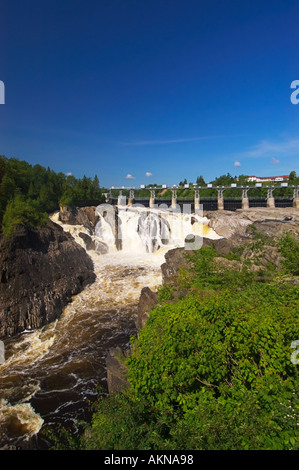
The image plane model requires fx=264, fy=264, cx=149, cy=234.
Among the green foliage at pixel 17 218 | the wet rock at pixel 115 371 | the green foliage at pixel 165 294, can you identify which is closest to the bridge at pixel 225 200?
the green foliage at pixel 17 218

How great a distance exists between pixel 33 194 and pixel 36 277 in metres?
24.6

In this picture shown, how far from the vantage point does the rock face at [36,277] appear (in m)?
21.2

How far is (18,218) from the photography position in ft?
89.3

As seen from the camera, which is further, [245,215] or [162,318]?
[245,215]

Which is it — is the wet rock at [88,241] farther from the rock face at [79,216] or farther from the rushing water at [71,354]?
the rock face at [79,216]

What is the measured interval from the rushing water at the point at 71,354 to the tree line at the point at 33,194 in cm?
1007

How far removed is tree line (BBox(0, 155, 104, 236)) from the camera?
2847 centimetres

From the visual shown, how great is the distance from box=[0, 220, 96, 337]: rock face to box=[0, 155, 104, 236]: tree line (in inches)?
81.5

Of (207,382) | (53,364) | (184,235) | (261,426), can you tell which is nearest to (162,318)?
(207,382)

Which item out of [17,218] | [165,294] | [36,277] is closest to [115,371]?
[165,294]

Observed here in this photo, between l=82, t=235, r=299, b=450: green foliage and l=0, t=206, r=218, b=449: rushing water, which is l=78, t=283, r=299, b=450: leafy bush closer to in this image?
l=82, t=235, r=299, b=450: green foliage

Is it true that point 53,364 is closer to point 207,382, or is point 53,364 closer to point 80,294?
point 80,294

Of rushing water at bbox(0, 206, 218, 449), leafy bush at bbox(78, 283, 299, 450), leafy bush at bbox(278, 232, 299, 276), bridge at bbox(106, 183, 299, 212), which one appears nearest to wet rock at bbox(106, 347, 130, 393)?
rushing water at bbox(0, 206, 218, 449)
